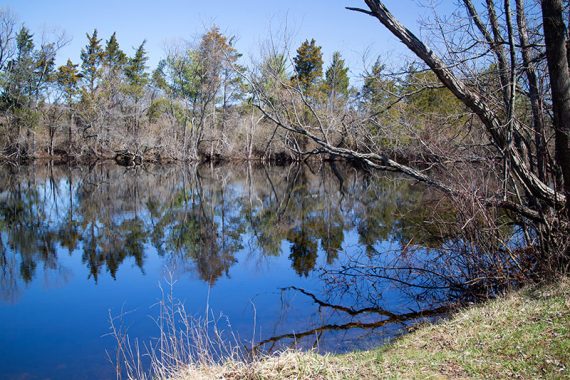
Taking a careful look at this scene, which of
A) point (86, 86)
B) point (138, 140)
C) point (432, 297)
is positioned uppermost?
point (86, 86)

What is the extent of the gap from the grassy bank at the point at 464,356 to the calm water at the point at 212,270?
4.67ft

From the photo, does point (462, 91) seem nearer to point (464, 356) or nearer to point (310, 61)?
point (464, 356)

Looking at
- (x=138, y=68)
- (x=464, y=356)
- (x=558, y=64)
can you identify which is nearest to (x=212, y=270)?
(x=464, y=356)

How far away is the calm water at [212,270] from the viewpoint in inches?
284

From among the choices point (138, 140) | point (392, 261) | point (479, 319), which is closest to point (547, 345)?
point (479, 319)

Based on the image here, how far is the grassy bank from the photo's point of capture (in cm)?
428

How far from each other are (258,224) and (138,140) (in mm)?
33559

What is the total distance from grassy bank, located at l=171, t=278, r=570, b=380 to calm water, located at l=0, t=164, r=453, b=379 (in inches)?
Answer: 56.0

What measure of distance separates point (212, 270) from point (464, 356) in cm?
738

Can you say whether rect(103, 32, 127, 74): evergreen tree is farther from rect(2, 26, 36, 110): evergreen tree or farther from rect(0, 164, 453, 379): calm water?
rect(0, 164, 453, 379): calm water

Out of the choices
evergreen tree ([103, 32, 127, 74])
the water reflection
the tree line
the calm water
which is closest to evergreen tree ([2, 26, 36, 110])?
the tree line

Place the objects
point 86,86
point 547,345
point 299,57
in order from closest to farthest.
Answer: point 547,345
point 86,86
point 299,57

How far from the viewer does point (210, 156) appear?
168 feet

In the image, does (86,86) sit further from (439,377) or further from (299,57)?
(439,377)
